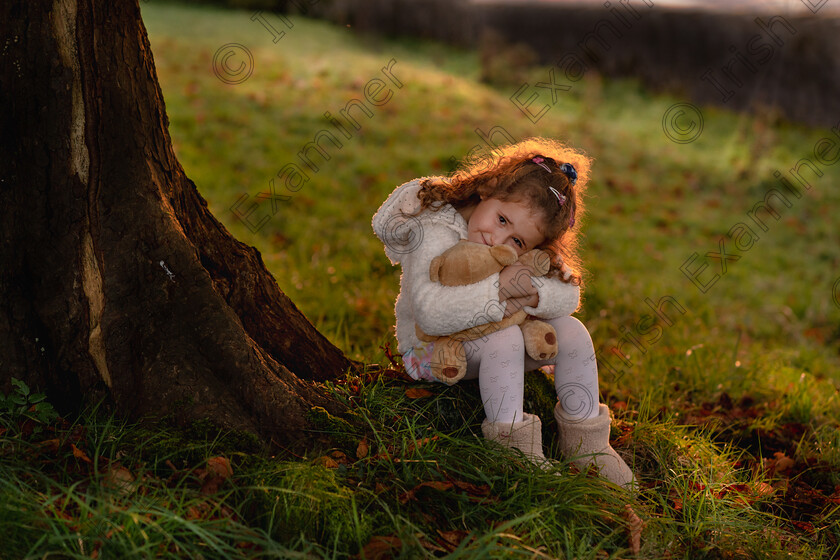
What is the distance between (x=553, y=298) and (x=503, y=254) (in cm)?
25

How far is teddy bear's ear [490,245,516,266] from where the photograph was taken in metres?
2.43

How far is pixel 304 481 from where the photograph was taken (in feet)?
6.76

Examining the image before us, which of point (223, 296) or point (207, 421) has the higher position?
point (223, 296)

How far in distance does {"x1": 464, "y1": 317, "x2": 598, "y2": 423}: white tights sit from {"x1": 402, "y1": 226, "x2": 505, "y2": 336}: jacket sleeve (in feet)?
0.35

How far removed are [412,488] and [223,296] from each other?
3.17ft

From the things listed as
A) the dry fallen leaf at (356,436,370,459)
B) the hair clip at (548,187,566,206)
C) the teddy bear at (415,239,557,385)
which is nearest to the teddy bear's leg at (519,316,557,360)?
the teddy bear at (415,239,557,385)

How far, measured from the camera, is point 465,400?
2652mm

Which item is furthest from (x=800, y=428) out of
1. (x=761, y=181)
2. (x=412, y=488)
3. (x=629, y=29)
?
(x=629, y=29)

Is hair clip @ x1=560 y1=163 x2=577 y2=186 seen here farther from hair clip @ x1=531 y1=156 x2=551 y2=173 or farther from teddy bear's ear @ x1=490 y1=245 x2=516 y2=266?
teddy bear's ear @ x1=490 y1=245 x2=516 y2=266

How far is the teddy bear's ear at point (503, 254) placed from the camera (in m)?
2.43

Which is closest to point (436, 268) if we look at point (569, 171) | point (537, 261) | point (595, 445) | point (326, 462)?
point (537, 261)

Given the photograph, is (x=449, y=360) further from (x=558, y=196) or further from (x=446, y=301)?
(x=558, y=196)

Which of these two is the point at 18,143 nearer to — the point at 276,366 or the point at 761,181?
the point at 276,366

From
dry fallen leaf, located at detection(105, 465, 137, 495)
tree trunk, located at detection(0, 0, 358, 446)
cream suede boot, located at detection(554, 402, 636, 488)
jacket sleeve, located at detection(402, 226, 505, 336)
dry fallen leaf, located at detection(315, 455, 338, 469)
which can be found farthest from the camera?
cream suede boot, located at detection(554, 402, 636, 488)
